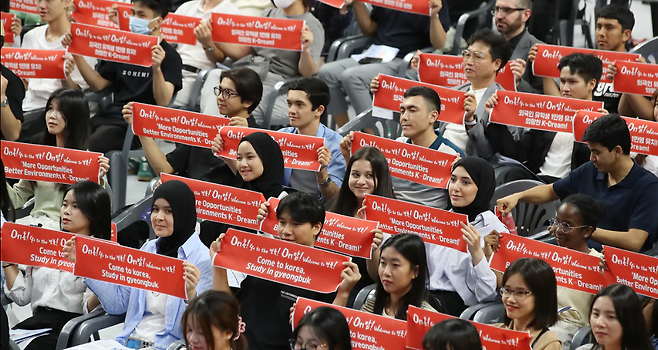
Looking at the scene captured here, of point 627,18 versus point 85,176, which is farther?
point 627,18

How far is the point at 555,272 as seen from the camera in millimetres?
4508

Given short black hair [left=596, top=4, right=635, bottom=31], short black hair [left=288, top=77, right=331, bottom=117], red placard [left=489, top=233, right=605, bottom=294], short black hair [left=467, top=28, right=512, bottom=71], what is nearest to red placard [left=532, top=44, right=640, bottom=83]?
short black hair [left=467, top=28, right=512, bottom=71]

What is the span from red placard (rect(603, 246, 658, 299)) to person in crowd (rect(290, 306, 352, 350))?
123 centimetres

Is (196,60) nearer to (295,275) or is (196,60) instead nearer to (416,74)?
→ (416,74)

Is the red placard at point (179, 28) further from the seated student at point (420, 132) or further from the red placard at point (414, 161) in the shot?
the red placard at point (414, 161)

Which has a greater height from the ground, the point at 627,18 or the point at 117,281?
the point at 627,18

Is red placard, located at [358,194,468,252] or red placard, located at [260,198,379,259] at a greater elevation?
red placard, located at [358,194,468,252]

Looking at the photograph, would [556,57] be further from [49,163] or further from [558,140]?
[49,163]

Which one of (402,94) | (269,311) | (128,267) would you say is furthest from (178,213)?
(402,94)

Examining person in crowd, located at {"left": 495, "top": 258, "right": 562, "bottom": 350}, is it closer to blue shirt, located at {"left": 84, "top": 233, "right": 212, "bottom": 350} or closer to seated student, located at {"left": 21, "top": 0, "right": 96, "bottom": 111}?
blue shirt, located at {"left": 84, "top": 233, "right": 212, "bottom": 350}

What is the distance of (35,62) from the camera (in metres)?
7.11

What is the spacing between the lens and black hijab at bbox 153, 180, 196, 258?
479 centimetres

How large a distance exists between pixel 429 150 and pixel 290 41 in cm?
198

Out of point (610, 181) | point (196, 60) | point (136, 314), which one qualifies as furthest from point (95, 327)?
point (196, 60)
